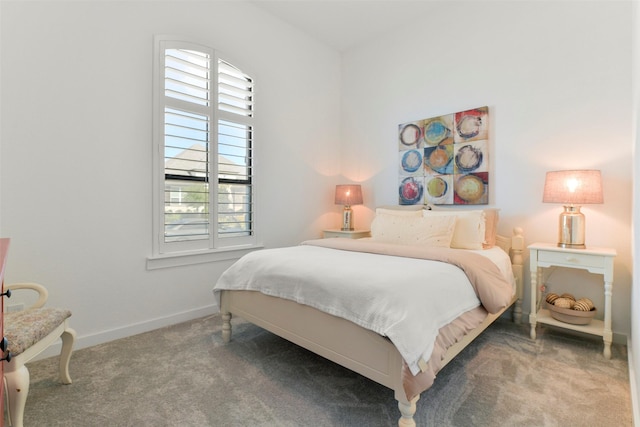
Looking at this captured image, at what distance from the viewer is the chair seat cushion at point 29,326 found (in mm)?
1394

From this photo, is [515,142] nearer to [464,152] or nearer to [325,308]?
[464,152]

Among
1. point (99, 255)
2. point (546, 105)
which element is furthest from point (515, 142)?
point (99, 255)

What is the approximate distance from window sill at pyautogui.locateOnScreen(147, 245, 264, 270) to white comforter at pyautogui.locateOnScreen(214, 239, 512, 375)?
0.78 meters

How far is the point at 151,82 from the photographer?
2.56 m

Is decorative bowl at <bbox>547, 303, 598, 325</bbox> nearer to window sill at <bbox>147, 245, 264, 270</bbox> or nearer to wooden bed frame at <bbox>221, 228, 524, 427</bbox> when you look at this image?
wooden bed frame at <bbox>221, 228, 524, 427</bbox>

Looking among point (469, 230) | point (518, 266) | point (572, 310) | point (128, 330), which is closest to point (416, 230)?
point (469, 230)

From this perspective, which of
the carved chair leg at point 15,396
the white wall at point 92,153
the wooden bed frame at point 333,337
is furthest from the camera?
the white wall at point 92,153

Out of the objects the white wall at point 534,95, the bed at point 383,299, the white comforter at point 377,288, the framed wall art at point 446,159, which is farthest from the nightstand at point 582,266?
the white comforter at point 377,288

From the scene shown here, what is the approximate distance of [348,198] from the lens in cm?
382

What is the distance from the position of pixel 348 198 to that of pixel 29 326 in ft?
9.84

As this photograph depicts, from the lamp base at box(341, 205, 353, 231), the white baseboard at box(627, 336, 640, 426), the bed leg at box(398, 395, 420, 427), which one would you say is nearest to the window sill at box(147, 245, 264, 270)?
the lamp base at box(341, 205, 353, 231)

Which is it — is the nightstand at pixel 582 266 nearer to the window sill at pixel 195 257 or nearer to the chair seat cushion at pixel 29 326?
the window sill at pixel 195 257

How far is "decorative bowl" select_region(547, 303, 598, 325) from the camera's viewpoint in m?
2.23

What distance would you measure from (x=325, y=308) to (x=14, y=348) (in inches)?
55.1
